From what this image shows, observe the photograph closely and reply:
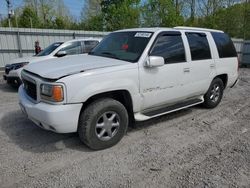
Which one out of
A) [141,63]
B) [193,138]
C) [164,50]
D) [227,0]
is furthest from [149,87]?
[227,0]

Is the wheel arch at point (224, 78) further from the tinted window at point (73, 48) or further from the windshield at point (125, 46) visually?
the tinted window at point (73, 48)

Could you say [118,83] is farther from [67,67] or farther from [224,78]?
[224,78]

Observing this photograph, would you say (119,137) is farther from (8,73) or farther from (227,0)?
(227,0)

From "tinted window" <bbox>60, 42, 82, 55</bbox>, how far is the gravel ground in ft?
12.8

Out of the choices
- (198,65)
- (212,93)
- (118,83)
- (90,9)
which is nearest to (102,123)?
(118,83)

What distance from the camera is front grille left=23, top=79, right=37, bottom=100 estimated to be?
3375 mm

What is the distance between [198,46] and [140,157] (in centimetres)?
280

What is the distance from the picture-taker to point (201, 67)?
15.3 feet

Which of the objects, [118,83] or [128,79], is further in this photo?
[128,79]

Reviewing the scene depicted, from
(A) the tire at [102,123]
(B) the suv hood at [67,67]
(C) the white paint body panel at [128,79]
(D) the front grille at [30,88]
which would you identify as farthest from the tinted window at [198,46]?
(D) the front grille at [30,88]

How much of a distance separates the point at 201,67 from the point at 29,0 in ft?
131

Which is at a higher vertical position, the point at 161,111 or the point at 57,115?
the point at 57,115

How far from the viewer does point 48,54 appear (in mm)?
7793

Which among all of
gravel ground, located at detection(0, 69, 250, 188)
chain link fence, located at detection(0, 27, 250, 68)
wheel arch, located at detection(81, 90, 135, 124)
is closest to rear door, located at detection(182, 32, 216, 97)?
gravel ground, located at detection(0, 69, 250, 188)
